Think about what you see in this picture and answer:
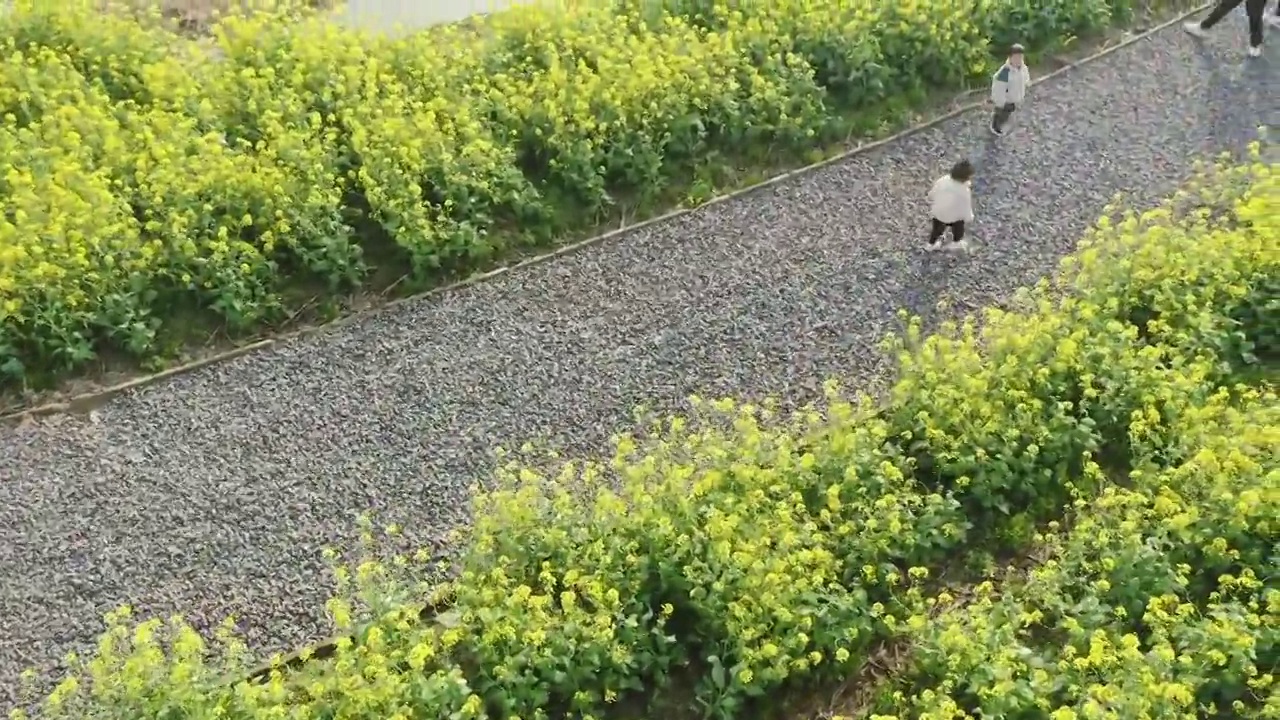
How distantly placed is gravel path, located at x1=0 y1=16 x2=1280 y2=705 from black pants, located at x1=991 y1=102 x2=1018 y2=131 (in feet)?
0.46

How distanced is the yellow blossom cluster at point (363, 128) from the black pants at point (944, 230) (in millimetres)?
1579

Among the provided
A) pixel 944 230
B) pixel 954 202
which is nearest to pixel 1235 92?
pixel 944 230

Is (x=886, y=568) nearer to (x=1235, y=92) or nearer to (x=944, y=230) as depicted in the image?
(x=944, y=230)

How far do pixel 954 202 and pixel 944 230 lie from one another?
38cm

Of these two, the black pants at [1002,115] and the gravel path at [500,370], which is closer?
the gravel path at [500,370]

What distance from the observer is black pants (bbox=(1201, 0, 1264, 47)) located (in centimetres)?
1055

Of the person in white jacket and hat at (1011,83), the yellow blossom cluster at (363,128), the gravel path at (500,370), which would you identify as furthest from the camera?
the person in white jacket and hat at (1011,83)

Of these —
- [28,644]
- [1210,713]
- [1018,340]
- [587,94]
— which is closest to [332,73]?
[587,94]

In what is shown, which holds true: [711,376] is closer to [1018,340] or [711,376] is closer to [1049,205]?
[1018,340]

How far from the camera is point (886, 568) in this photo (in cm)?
625

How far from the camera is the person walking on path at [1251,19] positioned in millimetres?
10578

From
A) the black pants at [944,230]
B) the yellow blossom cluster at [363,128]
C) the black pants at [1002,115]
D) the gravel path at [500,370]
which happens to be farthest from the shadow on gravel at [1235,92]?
the black pants at [944,230]

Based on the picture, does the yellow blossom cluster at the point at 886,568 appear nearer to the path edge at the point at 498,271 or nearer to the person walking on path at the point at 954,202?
the person walking on path at the point at 954,202

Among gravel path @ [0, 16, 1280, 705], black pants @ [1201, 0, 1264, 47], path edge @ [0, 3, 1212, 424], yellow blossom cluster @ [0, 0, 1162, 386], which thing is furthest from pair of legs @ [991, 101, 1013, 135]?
black pants @ [1201, 0, 1264, 47]
